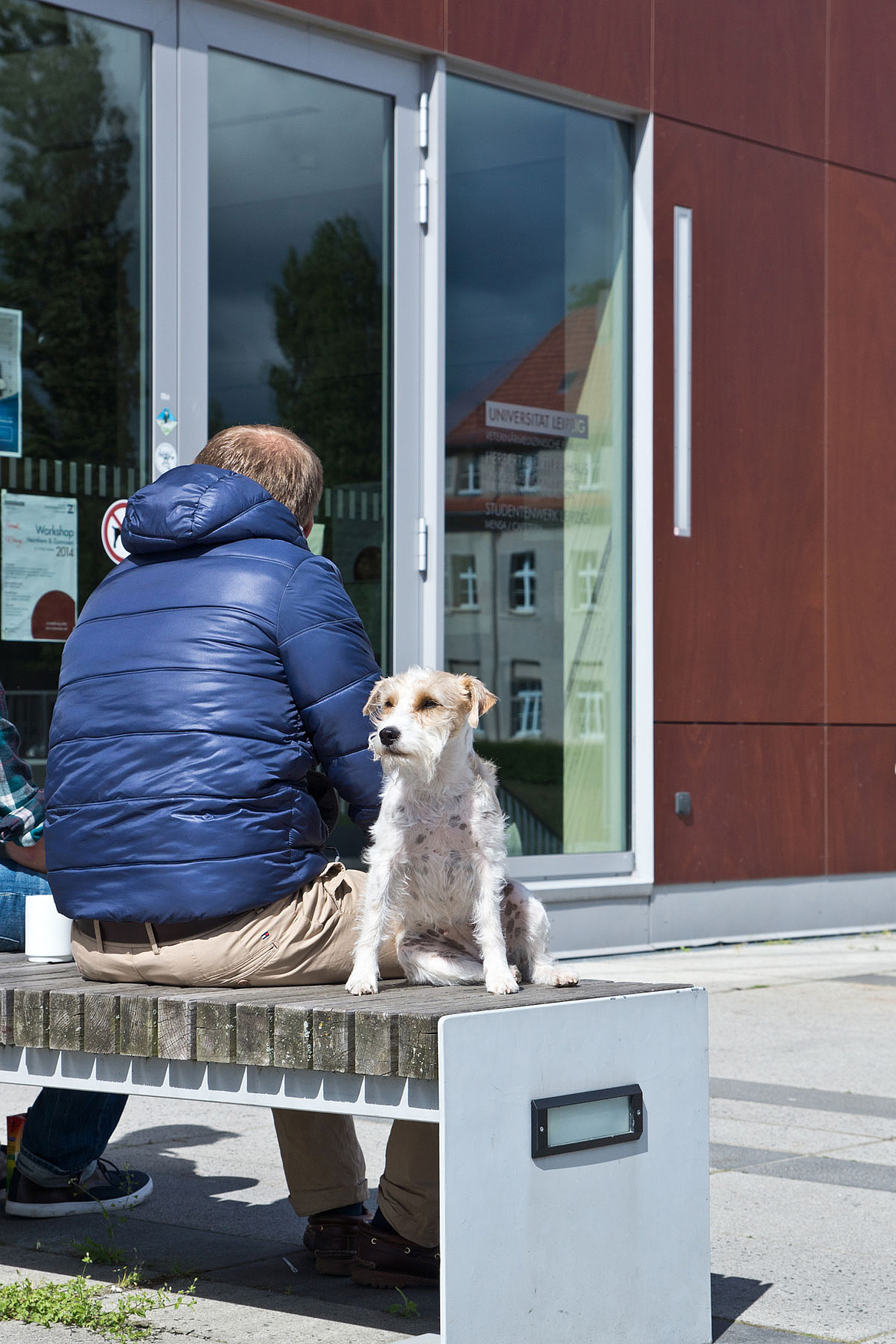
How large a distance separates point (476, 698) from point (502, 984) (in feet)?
1.99

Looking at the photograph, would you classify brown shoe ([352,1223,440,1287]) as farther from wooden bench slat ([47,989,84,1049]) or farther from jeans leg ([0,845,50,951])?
jeans leg ([0,845,50,951])

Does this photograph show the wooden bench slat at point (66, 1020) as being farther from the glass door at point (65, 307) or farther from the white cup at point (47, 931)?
the glass door at point (65, 307)

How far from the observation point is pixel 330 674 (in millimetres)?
3783

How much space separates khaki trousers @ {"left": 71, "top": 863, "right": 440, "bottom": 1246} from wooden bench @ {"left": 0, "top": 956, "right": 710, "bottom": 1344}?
0.19 feet

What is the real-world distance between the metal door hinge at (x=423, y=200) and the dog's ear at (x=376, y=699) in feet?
20.2

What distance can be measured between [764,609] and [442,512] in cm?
258

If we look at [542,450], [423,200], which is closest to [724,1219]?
[542,450]

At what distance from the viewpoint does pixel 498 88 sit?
388 inches

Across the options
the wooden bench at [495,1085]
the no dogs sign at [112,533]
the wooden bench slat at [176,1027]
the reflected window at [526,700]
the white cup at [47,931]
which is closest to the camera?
the wooden bench at [495,1085]

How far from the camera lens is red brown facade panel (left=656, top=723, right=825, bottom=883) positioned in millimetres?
10492

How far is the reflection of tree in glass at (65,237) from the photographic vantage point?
781cm

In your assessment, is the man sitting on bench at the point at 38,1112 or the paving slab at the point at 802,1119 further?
the paving slab at the point at 802,1119

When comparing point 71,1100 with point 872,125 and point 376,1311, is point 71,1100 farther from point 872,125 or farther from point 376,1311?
point 872,125

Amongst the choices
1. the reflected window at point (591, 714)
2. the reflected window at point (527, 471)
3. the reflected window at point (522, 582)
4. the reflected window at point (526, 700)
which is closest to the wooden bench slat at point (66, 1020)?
the reflected window at point (526, 700)
